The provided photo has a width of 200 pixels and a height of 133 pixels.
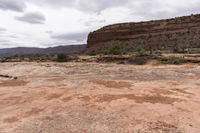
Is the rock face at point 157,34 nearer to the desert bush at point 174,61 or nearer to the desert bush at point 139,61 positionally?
the desert bush at point 139,61

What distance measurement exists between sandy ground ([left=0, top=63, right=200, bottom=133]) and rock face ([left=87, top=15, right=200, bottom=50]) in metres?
24.7

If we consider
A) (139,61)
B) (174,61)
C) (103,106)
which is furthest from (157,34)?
(103,106)

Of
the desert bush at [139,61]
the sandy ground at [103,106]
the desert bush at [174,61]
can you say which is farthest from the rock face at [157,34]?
the sandy ground at [103,106]

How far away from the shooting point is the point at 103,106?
11336 millimetres

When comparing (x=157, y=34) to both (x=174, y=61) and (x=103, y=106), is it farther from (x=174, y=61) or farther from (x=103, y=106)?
(x=103, y=106)

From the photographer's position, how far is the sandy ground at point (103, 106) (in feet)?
30.9

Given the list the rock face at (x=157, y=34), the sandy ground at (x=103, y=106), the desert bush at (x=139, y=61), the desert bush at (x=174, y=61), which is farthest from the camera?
the rock face at (x=157, y=34)

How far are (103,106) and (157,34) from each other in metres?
43.6

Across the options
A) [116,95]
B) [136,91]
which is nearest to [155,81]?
[136,91]

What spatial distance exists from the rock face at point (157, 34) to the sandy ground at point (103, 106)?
974 inches

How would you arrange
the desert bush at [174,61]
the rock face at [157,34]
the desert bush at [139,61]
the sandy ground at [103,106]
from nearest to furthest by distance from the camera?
1. the sandy ground at [103,106]
2. the desert bush at [174,61]
3. the desert bush at [139,61]
4. the rock face at [157,34]

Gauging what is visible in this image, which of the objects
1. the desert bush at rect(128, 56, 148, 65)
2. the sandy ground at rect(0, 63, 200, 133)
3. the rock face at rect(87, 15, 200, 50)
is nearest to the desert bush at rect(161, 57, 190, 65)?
the desert bush at rect(128, 56, 148, 65)

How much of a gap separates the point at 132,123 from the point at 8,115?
173 inches

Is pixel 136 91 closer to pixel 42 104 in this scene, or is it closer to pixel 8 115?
pixel 42 104
